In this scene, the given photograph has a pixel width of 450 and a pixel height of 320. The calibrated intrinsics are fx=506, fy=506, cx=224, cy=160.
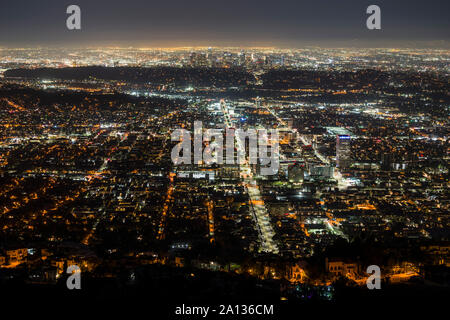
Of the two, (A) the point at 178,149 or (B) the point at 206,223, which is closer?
(B) the point at 206,223

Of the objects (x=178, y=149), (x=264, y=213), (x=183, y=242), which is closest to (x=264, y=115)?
(x=178, y=149)

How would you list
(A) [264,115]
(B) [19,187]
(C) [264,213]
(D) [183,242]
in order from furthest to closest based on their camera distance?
(A) [264,115] < (B) [19,187] < (C) [264,213] < (D) [183,242]
